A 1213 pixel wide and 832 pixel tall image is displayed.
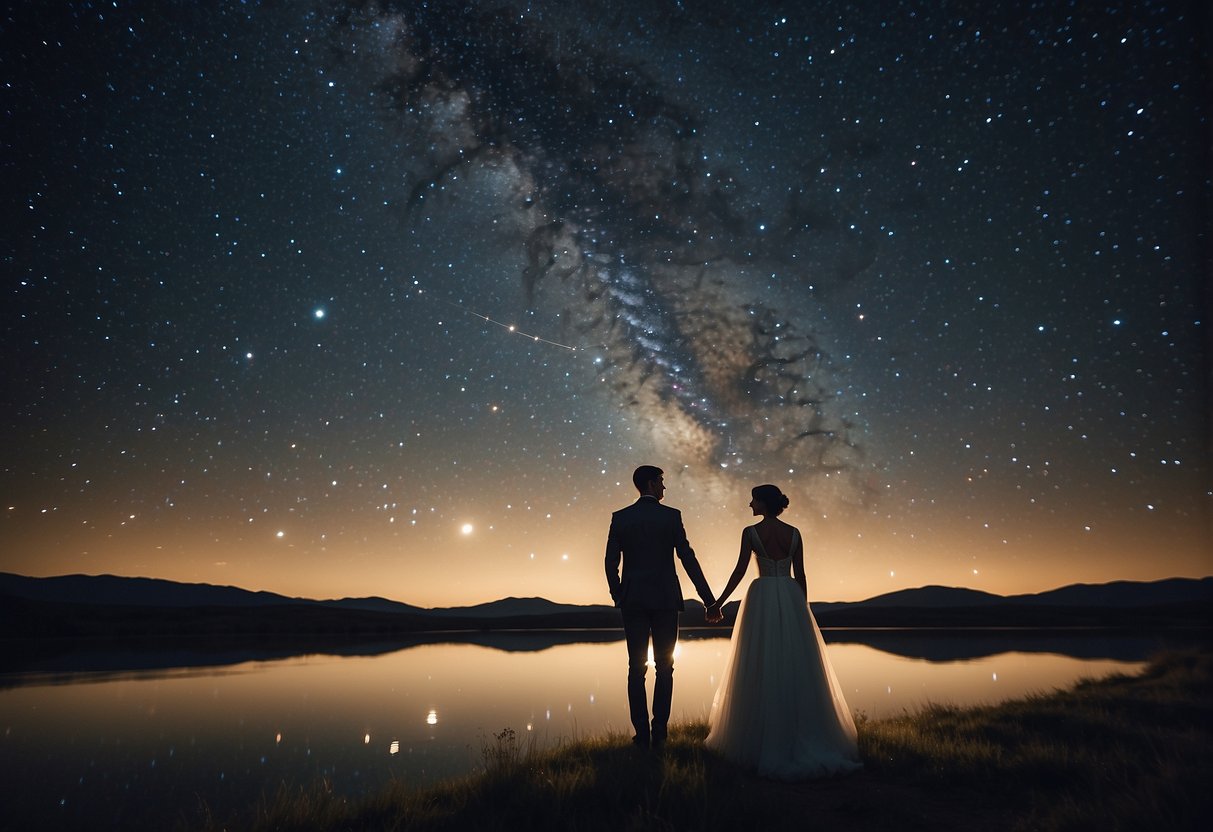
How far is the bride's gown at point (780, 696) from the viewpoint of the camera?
535 centimetres

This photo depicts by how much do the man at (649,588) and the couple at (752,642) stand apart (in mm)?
10

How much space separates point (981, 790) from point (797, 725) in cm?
144

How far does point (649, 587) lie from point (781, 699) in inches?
60.7

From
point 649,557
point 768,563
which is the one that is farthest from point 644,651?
point 768,563

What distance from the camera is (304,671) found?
21.3 m

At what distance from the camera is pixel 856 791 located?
15.9 ft

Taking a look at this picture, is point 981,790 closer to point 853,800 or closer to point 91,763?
point 853,800

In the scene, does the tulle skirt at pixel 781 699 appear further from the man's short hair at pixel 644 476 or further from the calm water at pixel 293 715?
the calm water at pixel 293 715

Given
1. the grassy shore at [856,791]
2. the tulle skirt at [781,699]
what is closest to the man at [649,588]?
the grassy shore at [856,791]

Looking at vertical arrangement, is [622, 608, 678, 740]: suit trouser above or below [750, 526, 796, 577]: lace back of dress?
below

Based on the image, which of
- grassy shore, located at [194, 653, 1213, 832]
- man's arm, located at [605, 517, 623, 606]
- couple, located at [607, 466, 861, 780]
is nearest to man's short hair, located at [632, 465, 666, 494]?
couple, located at [607, 466, 861, 780]

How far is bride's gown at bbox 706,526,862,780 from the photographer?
5.35 m

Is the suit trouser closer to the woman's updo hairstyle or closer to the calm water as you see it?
the woman's updo hairstyle

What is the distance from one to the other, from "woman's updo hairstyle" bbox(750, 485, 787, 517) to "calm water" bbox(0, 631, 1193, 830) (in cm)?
471
